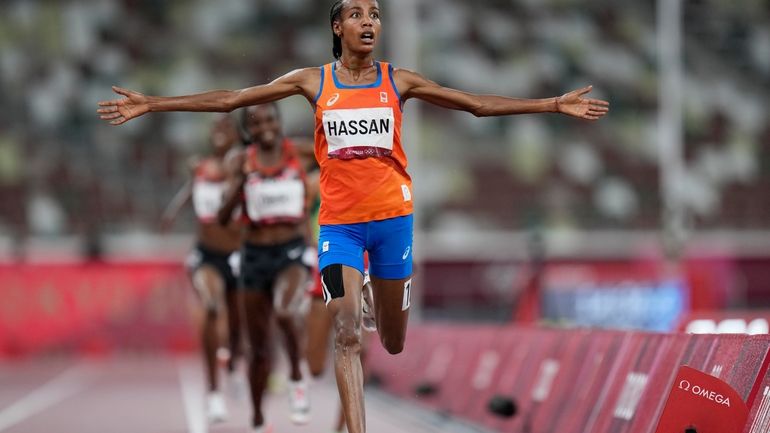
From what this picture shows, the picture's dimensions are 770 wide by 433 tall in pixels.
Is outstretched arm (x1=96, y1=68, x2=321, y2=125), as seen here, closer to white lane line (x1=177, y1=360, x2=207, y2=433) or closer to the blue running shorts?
the blue running shorts

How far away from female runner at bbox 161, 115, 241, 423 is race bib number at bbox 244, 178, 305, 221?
271 cm

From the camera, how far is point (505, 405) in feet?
33.5

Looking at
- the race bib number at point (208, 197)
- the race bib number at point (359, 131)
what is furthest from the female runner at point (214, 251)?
the race bib number at point (359, 131)

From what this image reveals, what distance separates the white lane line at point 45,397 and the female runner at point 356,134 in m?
6.32

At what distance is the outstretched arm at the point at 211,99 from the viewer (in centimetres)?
706

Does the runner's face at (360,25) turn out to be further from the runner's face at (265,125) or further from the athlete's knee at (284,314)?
the athlete's knee at (284,314)

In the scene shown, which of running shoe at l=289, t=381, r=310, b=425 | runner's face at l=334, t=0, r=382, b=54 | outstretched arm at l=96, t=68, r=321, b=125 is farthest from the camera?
running shoe at l=289, t=381, r=310, b=425

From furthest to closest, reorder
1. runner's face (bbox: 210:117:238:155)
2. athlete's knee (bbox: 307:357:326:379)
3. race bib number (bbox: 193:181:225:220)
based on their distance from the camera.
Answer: race bib number (bbox: 193:181:225:220) < runner's face (bbox: 210:117:238:155) < athlete's knee (bbox: 307:357:326:379)

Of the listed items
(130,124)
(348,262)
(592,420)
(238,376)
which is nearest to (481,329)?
(238,376)

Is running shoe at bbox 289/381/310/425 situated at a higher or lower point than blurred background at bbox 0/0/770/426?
lower

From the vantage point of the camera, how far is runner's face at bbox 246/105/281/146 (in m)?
10.2

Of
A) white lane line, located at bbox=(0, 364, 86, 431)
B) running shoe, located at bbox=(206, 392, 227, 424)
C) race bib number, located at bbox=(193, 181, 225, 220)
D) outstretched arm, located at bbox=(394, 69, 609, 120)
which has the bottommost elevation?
white lane line, located at bbox=(0, 364, 86, 431)

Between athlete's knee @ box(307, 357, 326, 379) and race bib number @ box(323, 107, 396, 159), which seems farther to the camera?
athlete's knee @ box(307, 357, 326, 379)

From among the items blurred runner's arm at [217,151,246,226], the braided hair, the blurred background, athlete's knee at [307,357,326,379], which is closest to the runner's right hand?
the braided hair
